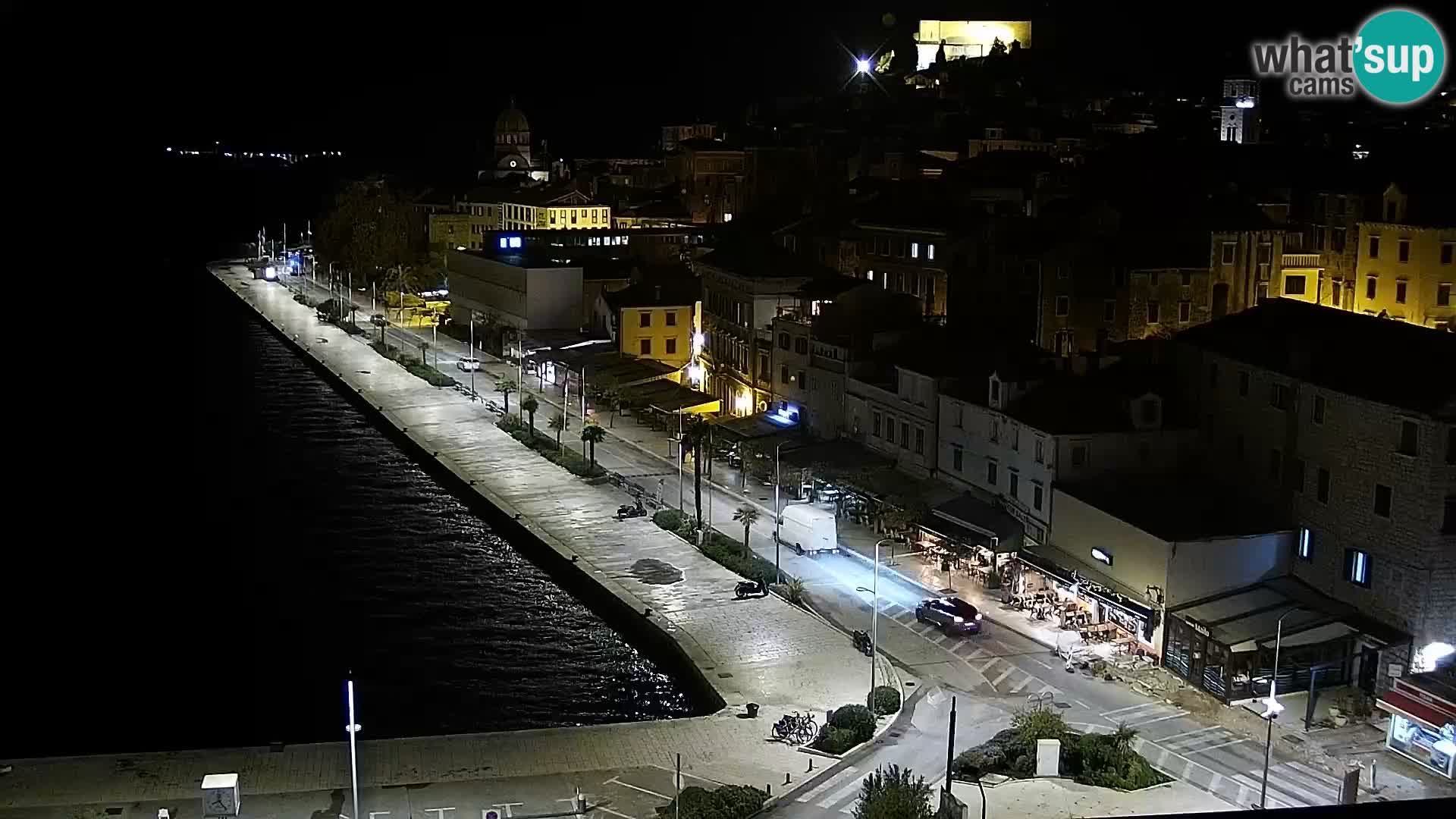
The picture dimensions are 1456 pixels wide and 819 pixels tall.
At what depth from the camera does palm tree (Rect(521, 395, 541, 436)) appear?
204 feet

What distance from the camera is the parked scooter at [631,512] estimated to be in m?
49.2

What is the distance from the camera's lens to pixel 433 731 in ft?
116

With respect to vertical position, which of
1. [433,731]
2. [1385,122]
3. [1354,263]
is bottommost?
[433,731]

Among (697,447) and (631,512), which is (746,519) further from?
(631,512)

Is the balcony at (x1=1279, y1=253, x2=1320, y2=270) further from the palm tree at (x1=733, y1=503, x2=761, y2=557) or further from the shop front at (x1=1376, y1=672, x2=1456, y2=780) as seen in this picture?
the shop front at (x1=1376, y1=672, x2=1456, y2=780)

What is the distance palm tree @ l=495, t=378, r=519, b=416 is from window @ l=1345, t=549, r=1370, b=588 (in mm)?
38175

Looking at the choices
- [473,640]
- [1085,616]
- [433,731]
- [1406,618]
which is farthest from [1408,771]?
[473,640]

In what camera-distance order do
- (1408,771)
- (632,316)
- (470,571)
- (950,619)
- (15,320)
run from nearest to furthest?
(1408,771) < (950,619) < (470,571) < (632,316) < (15,320)

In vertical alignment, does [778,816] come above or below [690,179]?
below

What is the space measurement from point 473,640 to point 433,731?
20.6ft

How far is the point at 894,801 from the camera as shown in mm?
23797

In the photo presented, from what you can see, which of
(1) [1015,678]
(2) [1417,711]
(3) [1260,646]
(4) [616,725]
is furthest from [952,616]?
A: (2) [1417,711]

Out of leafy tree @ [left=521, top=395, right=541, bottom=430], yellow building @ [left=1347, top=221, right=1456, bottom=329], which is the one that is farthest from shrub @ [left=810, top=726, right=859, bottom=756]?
leafy tree @ [left=521, top=395, right=541, bottom=430]

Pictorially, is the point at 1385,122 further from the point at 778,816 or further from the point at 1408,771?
the point at 778,816
